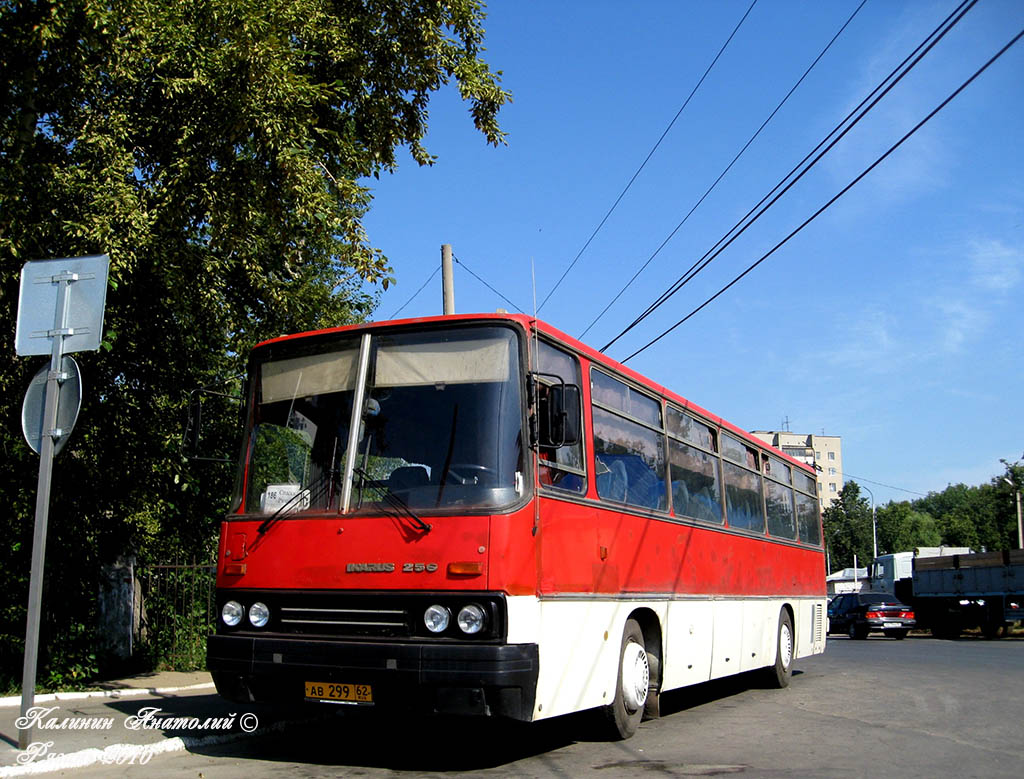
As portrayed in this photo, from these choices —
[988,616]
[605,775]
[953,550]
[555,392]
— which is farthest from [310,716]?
[953,550]

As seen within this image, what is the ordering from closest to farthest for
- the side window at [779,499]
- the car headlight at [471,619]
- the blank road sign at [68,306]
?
the car headlight at [471,619] → the blank road sign at [68,306] → the side window at [779,499]

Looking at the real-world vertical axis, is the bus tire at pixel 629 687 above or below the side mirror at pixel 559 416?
below

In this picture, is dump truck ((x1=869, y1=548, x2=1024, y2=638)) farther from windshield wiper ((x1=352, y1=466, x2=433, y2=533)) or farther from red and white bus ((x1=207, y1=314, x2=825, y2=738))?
windshield wiper ((x1=352, y1=466, x2=433, y2=533))

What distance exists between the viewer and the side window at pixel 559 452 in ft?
24.4

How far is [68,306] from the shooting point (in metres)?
7.89

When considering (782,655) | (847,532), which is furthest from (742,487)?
(847,532)

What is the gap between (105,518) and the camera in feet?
42.5

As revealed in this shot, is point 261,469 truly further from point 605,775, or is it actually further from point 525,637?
point 605,775

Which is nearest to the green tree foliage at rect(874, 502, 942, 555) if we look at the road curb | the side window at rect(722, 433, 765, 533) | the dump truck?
the dump truck

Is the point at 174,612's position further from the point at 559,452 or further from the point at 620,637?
the point at 559,452

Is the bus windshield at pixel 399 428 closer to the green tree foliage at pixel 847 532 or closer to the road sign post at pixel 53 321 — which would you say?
the road sign post at pixel 53 321

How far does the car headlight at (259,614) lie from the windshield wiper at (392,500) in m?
1.23

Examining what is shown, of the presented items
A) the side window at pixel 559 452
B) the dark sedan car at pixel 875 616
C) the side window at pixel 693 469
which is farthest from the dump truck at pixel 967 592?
the side window at pixel 559 452

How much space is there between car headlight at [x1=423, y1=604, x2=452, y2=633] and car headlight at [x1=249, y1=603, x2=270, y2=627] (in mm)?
1438
